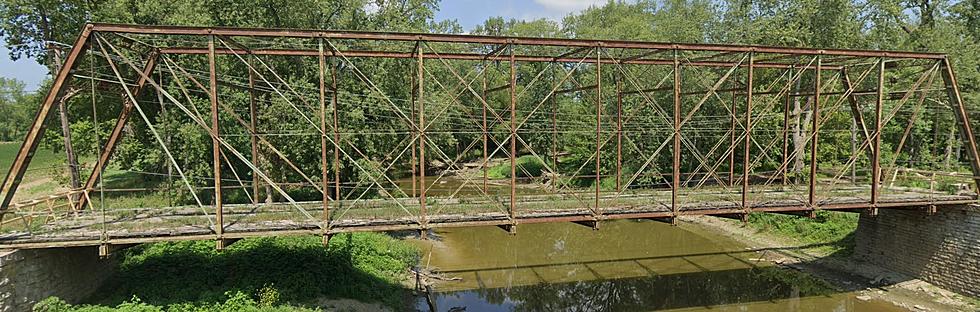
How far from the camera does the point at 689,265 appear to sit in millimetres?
19922

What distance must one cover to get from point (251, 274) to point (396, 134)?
11.0 m

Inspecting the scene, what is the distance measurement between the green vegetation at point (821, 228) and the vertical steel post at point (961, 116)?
15.9ft

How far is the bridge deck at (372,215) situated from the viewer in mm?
10703

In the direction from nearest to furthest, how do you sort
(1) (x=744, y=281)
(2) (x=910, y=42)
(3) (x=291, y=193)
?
(1) (x=744, y=281) → (3) (x=291, y=193) → (2) (x=910, y=42)

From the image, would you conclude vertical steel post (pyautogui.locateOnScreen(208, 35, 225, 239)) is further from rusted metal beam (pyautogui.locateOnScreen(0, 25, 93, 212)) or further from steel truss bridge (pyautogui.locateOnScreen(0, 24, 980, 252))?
rusted metal beam (pyautogui.locateOnScreen(0, 25, 93, 212))

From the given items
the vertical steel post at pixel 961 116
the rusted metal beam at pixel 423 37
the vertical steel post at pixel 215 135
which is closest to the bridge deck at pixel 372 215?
the vertical steel post at pixel 215 135

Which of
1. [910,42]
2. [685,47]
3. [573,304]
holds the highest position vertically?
[910,42]

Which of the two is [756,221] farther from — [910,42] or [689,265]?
[910,42]

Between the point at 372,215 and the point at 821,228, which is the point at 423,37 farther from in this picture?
the point at 821,228

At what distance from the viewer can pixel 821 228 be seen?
71.2 feet

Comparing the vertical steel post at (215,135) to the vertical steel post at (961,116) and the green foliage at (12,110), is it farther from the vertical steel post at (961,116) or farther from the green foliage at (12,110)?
the green foliage at (12,110)

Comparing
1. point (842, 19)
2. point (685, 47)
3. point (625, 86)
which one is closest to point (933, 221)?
point (685, 47)

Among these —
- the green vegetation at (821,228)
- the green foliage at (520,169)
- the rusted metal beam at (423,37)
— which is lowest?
the green vegetation at (821,228)

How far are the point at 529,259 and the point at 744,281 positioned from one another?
8003 millimetres
